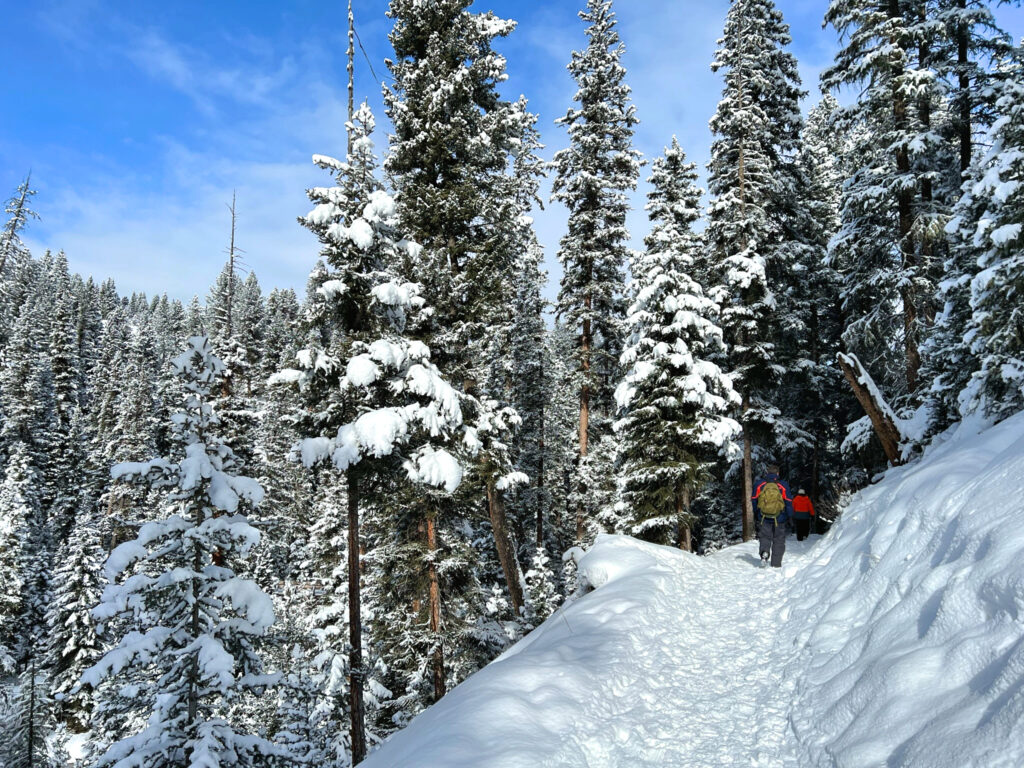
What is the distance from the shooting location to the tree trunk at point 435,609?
13.8m

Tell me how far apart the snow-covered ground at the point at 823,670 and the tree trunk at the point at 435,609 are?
18.0ft

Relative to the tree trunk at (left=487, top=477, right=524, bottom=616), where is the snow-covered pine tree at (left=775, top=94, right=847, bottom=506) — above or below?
above

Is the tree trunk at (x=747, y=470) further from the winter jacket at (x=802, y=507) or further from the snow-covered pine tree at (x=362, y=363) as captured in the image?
the snow-covered pine tree at (x=362, y=363)

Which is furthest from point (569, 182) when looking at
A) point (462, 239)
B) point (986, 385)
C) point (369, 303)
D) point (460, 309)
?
point (986, 385)

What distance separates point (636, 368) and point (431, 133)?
29.2 feet

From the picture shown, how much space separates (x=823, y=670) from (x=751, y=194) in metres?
19.2

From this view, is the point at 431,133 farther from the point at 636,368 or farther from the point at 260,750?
the point at 260,750

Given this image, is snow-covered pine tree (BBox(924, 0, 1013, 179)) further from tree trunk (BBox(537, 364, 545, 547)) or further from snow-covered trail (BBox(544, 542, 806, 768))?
tree trunk (BBox(537, 364, 545, 547))

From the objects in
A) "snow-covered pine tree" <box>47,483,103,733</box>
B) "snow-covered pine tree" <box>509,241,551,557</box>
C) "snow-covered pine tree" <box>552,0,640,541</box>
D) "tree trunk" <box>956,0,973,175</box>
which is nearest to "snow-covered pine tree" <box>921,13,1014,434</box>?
"tree trunk" <box>956,0,973,175</box>

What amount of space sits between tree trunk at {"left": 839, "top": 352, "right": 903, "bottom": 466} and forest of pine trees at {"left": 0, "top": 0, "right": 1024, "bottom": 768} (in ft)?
0.26

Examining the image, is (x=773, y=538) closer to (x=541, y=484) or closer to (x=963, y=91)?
(x=963, y=91)

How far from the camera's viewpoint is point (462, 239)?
1623 cm

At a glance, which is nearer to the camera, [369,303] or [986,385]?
[986,385]

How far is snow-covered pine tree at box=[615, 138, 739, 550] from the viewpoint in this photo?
16.9m
